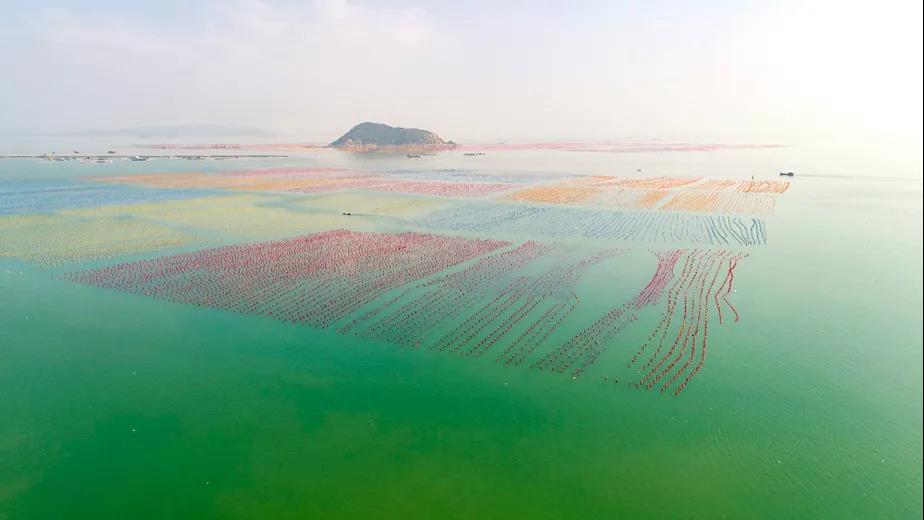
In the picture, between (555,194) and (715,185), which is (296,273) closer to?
(555,194)

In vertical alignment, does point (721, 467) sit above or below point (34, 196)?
below

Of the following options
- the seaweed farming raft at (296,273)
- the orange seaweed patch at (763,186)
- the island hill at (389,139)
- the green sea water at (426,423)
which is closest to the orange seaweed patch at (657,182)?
the orange seaweed patch at (763,186)

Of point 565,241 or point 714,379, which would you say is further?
point 565,241

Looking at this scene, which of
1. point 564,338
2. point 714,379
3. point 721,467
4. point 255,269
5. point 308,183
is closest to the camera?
point 721,467

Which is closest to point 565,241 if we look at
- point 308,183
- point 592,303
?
point 592,303

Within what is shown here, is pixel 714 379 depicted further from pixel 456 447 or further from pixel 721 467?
pixel 456 447
